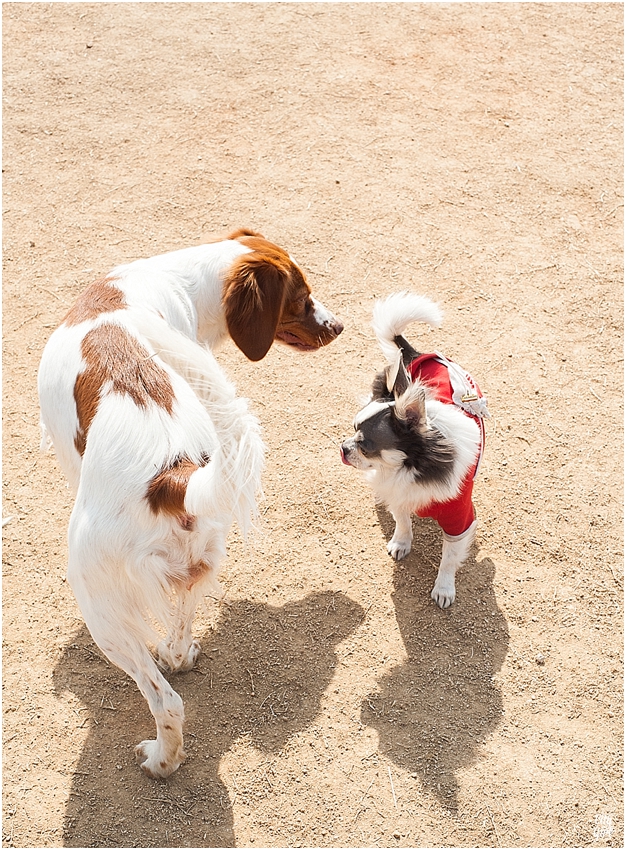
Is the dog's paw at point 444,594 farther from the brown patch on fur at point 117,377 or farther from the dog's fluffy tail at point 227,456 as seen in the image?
the brown patch on fur at point 117,377

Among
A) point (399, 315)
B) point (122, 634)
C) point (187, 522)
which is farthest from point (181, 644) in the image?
point (399, 315)

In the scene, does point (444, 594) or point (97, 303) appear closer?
point (97, 303)

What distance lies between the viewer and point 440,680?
3.44m

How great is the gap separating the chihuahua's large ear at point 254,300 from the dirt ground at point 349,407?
1.16 metres

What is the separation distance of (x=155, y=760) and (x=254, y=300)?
186 centimetres

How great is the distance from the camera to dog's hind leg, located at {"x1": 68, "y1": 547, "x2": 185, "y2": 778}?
8.65 ft

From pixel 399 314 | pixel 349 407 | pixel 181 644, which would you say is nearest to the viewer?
pixel 181 644

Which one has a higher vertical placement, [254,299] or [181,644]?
[254,299]

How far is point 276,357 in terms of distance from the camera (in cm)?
477

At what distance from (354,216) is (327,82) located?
1810mm

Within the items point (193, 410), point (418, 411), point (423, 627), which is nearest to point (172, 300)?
point (193, 410)

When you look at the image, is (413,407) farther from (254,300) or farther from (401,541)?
(401,541)

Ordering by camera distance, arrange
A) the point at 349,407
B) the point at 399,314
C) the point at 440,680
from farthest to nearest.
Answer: the point at 349,407
the point at 399,314
the point at 440,680

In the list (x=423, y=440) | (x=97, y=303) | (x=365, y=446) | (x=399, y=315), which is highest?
(x=97, y=303)
